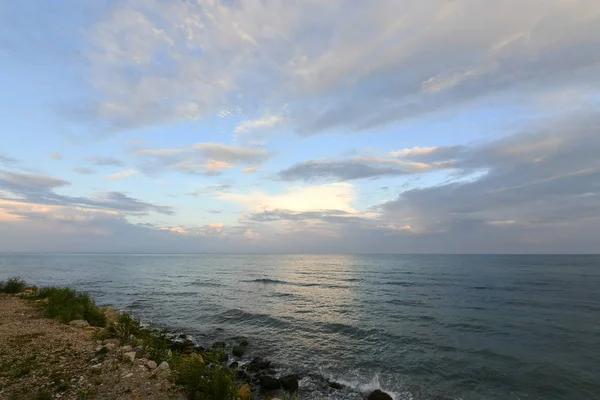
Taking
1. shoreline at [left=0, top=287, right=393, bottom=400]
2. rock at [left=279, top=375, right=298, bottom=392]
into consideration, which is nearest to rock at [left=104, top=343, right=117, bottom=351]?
shoreline at [left=0, top=287, right=393, bottom=400]

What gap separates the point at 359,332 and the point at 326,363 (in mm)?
6864

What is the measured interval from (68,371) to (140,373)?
7.02 ft

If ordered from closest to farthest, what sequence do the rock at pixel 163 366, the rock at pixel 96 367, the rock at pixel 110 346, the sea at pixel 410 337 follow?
the rock at pixel 96 367
the rock at pixel 163 366
the rock at pixel 110 346
the sea at pixel 410 337

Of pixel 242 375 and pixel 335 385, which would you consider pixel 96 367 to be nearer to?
pixel 242 375

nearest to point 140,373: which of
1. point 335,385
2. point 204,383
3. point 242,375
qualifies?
point 204,383

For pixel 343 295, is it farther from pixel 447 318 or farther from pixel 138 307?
pixel 138 307

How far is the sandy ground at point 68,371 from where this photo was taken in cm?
798

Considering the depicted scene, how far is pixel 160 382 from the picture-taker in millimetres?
9148

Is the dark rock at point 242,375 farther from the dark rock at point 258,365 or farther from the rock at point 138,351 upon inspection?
the rock at point 138,351

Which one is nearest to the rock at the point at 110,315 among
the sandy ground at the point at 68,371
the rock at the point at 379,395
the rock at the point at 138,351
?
the sandy ground at the point at 68,371

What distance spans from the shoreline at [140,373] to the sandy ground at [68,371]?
0.02 meters

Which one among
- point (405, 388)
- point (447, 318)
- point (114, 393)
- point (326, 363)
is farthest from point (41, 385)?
point (447, 318)

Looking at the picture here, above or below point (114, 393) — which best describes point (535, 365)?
below

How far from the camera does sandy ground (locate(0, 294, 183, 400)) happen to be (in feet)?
26.2
